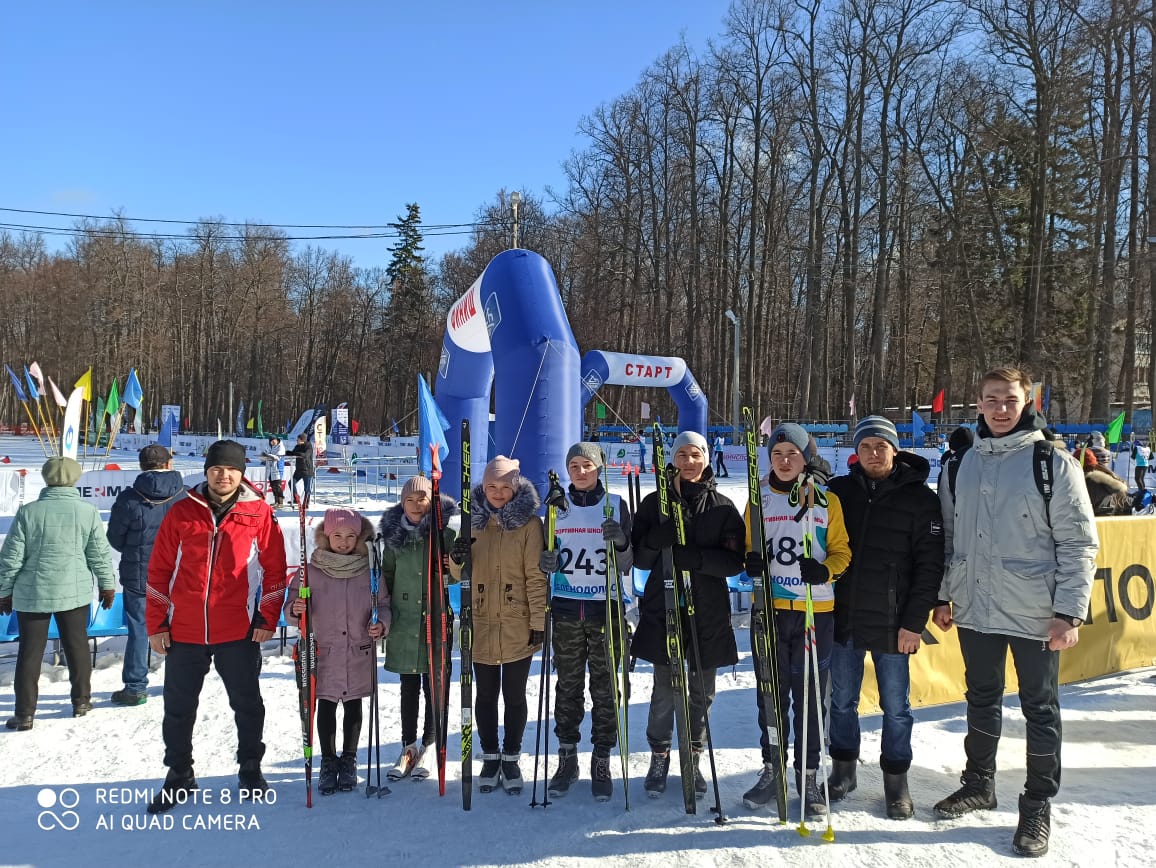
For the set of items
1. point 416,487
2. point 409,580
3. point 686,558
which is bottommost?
point 409,580

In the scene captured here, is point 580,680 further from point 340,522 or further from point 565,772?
point 340,522

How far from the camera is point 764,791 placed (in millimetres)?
3758

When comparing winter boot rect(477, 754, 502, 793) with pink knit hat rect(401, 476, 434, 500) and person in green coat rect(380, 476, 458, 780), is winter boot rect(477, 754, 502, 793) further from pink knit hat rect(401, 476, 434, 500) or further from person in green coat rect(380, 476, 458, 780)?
pink knit hat rect(401, 476, 434, 500)

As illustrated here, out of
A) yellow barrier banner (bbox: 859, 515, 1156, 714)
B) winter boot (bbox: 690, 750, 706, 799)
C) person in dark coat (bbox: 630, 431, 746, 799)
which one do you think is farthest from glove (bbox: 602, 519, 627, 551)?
yellow barrier banner (bbox: 859, 515, 1156, 714)

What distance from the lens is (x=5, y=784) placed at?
13.2 ft

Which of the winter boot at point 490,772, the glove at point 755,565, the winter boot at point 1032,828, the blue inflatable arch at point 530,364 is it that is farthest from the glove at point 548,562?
the blue inflatable arch at point 530,364

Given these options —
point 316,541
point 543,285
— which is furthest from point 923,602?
point 543,285

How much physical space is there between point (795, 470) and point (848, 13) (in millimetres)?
33582

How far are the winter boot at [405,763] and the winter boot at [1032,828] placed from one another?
295 centimetres

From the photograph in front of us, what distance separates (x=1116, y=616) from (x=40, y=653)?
24.5ft

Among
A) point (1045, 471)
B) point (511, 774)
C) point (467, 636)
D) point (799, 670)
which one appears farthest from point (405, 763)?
point (1045, 471)

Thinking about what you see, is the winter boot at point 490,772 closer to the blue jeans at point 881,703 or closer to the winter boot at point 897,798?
the blue jeans at point 881,703

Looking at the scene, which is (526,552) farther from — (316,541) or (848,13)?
(848,13)

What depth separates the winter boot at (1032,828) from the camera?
3307 millimetres
